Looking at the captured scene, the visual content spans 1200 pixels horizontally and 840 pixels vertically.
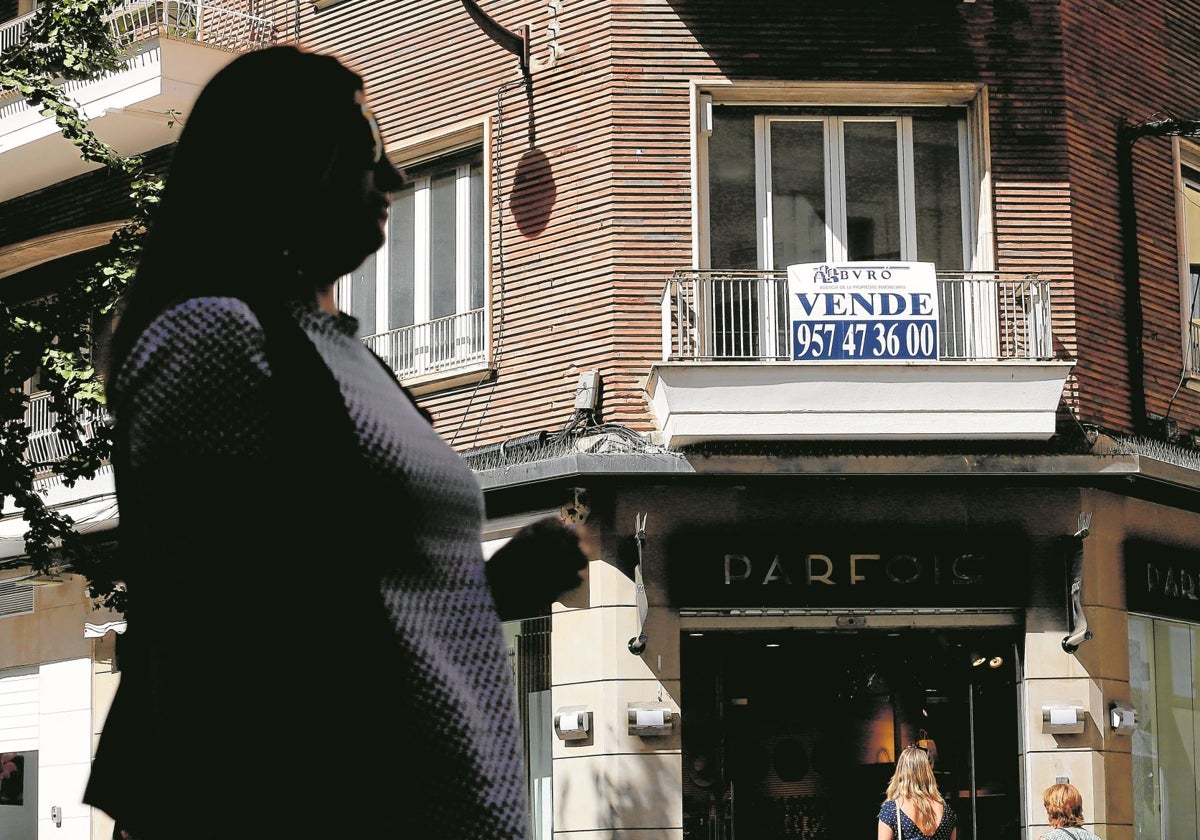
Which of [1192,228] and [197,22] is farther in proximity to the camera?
[197,22]

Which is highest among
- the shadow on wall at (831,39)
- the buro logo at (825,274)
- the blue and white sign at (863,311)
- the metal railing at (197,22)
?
the metal railing at (197,22)

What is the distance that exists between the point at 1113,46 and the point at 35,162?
10.4m

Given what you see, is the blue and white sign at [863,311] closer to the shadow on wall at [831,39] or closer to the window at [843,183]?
the window at [843,183]

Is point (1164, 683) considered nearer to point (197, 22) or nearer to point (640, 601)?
point (640, 601)

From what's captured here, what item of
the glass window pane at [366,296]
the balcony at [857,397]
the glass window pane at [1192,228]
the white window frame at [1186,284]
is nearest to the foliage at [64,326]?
the glass window pane at [366,296]

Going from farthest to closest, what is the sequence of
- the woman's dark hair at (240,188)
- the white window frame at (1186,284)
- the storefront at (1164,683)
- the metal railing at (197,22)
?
1. the metal railing at (197,22)
2. the white window frame at (1186,284)
3. the storefront at (1164,683)
4. the woman's dark hair at (240,188)

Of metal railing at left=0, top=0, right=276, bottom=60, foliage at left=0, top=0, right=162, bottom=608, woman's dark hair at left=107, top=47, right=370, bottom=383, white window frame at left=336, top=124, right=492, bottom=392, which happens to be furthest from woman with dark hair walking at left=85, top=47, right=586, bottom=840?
metal railing at left=0, top=0, right=276, bottom=60

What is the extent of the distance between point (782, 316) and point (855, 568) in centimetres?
209

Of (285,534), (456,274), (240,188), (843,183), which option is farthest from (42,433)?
(285,534)

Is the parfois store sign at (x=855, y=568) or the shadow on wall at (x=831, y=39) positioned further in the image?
the shadow on wall at (x=831, y=39)

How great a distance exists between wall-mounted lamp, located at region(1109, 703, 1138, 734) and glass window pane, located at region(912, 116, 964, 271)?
370 centimetres

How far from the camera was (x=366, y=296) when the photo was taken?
16.3 meters

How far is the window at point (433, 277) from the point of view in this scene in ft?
50.8

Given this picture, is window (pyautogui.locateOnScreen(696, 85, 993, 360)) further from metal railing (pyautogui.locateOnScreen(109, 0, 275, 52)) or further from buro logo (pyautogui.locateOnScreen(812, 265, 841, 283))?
metal railing (pyautogui.locateOnScreen(109, 0, 275, 52))
